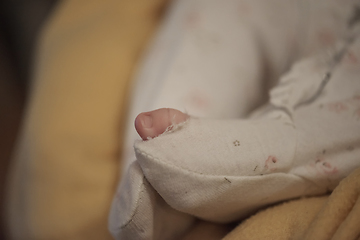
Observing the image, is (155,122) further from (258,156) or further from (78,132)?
(78,132)

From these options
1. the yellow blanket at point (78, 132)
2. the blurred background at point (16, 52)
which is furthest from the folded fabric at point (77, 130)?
the blurred background at point (16, 52)

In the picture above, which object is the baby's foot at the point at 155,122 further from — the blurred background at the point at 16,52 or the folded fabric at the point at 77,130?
the blurred background at the point at 16,52

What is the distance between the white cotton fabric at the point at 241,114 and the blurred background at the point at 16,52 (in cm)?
79

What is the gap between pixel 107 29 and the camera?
28.3 inches

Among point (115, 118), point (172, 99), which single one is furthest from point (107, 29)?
point (172, 99)

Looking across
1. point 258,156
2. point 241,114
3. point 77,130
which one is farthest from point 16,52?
point 258,156

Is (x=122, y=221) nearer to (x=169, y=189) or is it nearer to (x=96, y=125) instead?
(x=169, y=189)

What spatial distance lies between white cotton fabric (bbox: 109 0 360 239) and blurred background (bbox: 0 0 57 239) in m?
0.79

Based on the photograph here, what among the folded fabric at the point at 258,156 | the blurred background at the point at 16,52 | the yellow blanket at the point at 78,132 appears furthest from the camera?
the blurred background at the point at 16,52

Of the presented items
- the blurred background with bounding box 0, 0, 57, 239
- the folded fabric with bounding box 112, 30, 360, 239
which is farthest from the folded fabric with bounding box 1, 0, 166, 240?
the blurred background with bounding box 0, 0, 57, 239

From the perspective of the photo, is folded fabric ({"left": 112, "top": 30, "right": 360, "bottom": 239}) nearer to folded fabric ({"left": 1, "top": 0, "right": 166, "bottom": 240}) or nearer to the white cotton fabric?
the white cotton fabric

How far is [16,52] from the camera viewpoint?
1.23 metres

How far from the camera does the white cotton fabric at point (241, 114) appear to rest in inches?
12.0

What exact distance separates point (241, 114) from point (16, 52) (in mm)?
1132
